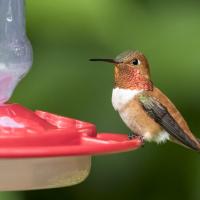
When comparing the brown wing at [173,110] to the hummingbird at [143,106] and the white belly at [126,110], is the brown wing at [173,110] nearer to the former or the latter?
the hummingbird at [143,106]

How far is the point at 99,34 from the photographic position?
5.61 m

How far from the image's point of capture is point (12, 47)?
13.1 feet

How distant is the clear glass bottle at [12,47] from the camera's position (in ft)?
13.1

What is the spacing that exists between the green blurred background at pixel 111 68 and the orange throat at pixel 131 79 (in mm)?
242

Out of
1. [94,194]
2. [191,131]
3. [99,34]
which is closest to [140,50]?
[99,34]

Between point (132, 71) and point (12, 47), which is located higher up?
point (12, 47)

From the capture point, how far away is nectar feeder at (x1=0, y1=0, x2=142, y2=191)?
3326 millimetres

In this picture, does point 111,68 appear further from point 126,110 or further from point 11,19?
point 11,19

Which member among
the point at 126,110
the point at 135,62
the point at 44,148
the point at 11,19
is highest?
the point at 11,19

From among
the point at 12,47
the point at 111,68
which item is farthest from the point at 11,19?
the point at 111,68

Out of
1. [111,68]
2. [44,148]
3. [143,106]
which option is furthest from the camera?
[111,68]

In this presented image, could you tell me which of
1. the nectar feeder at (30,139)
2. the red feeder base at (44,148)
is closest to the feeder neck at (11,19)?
the nectar feeder at (30,139)

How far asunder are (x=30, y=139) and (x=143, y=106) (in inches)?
77.8

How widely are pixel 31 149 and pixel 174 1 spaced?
2.88 metres
